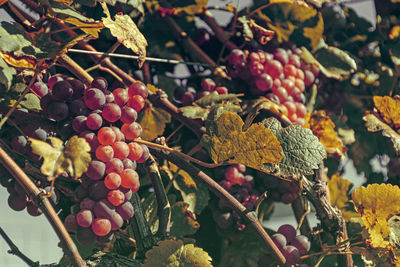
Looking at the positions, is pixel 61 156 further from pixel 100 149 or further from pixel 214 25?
pixel 214 25

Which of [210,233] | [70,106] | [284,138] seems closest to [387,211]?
[284,138]

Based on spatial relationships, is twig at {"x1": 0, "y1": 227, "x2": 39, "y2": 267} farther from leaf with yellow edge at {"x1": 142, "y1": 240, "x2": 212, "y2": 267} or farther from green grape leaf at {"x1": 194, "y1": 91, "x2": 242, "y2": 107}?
green grape leaf at {"x1": 194, "y1": 91, "x2": 242, "y2": 107}

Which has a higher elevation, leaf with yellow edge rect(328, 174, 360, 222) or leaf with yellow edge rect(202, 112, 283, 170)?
leaf with yellow edge rect(202, 112, 283, 170)

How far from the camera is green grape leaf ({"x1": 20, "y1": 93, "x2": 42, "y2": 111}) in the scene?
53cm

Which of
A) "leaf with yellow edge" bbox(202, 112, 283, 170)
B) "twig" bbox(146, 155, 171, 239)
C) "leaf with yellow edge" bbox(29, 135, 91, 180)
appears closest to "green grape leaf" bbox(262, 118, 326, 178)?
"leaf with yellow edge" bbox(202, 112, 283, 170)

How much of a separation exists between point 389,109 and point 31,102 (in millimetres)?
568

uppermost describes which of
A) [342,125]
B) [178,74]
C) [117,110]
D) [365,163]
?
[117,110]

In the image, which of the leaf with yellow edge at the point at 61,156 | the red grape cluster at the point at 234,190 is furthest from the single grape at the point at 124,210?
the red grape cluster at the point at 234,190

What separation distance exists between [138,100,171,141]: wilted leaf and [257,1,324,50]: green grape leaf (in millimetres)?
284

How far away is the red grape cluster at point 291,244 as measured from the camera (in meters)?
0.61

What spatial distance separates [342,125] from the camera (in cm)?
85

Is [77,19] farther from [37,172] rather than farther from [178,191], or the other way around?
[178,191]

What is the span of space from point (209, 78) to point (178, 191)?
0.68ft

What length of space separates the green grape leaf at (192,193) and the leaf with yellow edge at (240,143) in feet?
0.48
